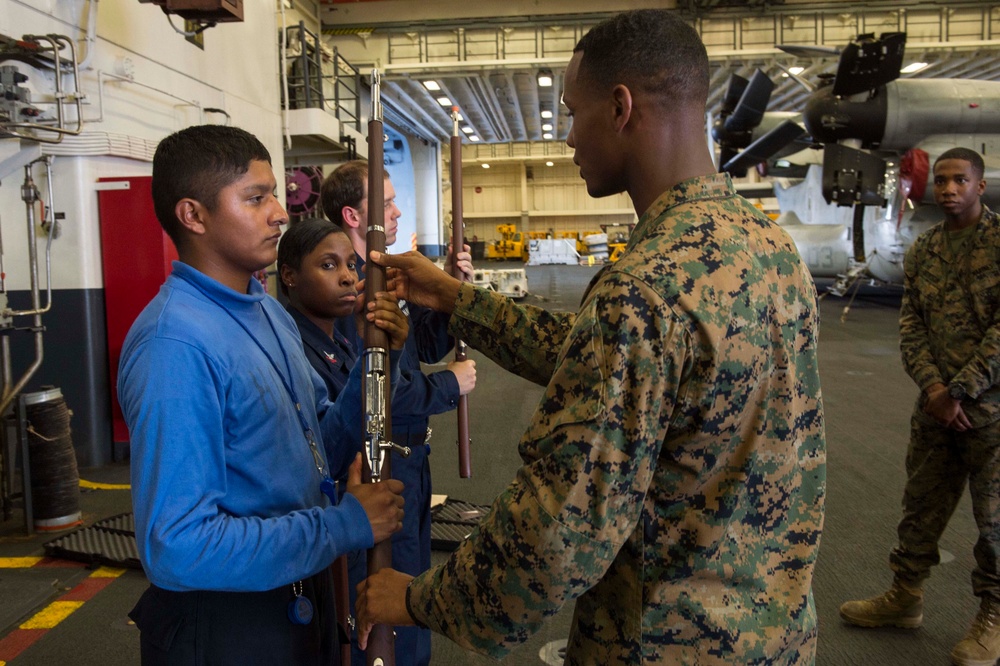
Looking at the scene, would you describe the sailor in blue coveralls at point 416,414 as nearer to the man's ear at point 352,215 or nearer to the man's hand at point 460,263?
the man's hand at point 460,263

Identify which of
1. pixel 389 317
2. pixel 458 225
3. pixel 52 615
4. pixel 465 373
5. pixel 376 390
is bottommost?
pixel 52 615

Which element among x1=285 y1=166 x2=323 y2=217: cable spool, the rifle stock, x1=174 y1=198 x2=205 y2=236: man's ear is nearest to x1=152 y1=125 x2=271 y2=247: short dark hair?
x1=174 y1=198 x2=205 y2=236: man's ear

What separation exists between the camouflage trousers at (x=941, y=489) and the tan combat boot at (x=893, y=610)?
62 millimetres

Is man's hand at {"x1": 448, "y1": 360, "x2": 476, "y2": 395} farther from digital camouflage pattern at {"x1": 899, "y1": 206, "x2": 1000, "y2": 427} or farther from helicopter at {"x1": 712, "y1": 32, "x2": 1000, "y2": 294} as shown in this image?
helicopter at {"x1": 712, "y1": 32, "x2": 1000, "y2": 294}

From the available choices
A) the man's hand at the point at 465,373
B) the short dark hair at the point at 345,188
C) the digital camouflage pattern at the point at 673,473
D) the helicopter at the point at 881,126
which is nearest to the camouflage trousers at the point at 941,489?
the man's hand at the point at 465,373

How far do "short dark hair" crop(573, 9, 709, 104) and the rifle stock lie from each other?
0.42 m

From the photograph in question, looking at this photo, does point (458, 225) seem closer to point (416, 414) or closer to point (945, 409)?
point (416, 414)

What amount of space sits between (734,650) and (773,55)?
55.1ft

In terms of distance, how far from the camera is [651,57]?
128 cm

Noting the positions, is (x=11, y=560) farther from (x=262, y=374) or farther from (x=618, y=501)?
(x=618, y=501)

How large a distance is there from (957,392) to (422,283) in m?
2.44

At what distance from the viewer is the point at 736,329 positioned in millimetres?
1161

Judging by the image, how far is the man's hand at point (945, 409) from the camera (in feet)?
10.1

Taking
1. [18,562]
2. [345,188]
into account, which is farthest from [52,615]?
[345,188]
